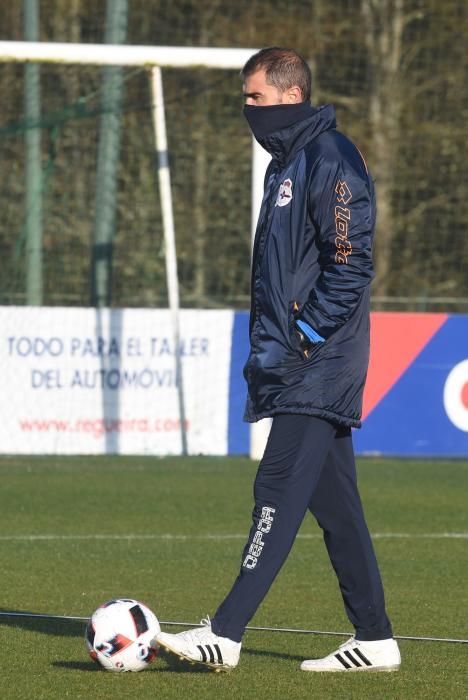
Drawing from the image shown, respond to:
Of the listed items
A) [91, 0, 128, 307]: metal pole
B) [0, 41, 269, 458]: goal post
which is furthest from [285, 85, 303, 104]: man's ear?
[91, 0, 128, 307]: metal pole

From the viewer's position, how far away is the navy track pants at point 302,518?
5.20 m

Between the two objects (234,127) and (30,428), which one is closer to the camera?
(30,428)

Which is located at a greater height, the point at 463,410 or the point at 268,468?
the point at 268,468

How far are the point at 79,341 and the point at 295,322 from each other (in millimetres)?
9214

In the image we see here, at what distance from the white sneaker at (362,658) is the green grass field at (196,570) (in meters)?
0.05

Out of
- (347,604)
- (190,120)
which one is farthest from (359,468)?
(190,120)

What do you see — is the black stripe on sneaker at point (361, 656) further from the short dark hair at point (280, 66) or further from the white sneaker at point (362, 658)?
the short dark hair at point (280, 66)

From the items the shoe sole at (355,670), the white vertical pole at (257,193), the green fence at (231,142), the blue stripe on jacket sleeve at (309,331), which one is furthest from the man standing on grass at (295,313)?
the green fence at (231,142)

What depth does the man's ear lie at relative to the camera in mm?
5258

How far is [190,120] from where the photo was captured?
83.4 feet

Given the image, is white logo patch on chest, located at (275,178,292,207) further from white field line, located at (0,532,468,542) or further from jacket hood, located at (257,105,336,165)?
white field line, located at (0,532,468,542)

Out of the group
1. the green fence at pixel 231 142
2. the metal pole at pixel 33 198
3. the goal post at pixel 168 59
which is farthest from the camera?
the green fence at pixel 231 142

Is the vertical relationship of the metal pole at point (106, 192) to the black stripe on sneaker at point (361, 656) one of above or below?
above

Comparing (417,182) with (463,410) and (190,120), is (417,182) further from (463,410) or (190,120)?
(463,410)
